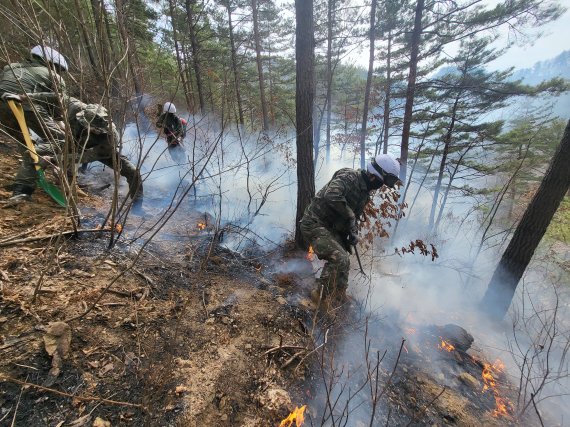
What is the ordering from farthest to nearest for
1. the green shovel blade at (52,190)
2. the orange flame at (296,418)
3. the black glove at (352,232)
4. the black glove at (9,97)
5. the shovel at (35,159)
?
the black glove at (352,232) < the green shovel blade at (52,190) < the shovel at (35,159) < the black glove at (9,97) < the orange flame at (296,418)

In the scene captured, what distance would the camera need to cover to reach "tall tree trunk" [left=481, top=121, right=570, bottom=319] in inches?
165

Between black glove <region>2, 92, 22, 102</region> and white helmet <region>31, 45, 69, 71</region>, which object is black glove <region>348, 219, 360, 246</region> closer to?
white helmet <region>31, 45, 69, 71</region>

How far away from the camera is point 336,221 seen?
428 cm

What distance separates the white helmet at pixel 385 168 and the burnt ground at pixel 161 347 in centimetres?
208

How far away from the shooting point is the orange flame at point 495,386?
124 inches

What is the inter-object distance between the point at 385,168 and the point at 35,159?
456 cm

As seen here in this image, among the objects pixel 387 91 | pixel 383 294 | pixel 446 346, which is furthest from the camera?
pixel 387 91

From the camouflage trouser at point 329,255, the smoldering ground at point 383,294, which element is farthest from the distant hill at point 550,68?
the camouflage trouser at point 329,255

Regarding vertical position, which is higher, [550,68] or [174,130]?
[550,68]

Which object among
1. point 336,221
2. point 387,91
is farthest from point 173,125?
point 387,91

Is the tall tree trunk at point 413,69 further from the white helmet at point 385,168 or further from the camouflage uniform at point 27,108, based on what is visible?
the camouflage uniform at point 27,108

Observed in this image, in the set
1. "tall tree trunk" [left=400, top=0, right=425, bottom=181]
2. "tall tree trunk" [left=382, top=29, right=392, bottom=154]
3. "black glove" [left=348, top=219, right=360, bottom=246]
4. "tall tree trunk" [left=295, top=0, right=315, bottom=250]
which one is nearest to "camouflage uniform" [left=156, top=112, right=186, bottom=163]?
"tall tree trunk" [left=295, top=0, right=315, bottom=250]

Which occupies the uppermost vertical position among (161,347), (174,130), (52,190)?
(174,130)

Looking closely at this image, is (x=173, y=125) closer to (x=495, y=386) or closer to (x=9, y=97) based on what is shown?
(x=9, y=97)
